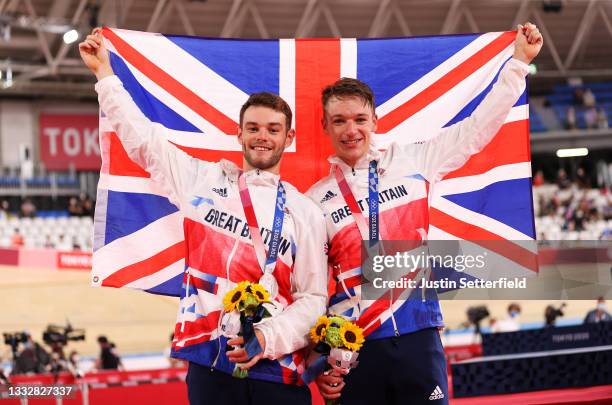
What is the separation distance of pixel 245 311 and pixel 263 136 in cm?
68

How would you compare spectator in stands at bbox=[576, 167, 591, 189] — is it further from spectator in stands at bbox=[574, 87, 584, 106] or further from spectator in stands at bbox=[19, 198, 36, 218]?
spectator in stands at bbox=[19, 198, 36, 218]

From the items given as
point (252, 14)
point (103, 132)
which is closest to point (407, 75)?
point (103, 132)

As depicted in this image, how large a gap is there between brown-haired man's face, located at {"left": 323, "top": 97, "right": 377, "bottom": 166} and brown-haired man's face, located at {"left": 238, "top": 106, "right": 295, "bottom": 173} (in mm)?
262

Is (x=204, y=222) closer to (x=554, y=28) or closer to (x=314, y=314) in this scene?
(x=314, y=314)

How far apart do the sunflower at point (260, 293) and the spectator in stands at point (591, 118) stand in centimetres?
2465

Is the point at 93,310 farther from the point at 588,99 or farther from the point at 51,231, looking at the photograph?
the point at 588,99

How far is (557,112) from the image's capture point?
2705cm

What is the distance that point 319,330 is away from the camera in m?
2.90

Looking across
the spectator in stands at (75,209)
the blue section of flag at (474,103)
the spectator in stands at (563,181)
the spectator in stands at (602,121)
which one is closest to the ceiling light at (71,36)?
the spectator in stands at (75,209)

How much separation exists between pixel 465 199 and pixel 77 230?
52.0ft

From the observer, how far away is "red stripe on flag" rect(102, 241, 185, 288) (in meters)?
4.09

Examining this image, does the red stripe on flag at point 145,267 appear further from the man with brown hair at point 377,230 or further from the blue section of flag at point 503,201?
the blue section of flag at point 503,201

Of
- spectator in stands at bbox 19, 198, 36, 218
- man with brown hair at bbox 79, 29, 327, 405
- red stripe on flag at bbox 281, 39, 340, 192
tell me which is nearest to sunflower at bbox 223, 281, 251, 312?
man with brown hair at bbox 79, 29, 327, 405

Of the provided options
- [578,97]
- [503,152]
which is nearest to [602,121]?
[578,97]
